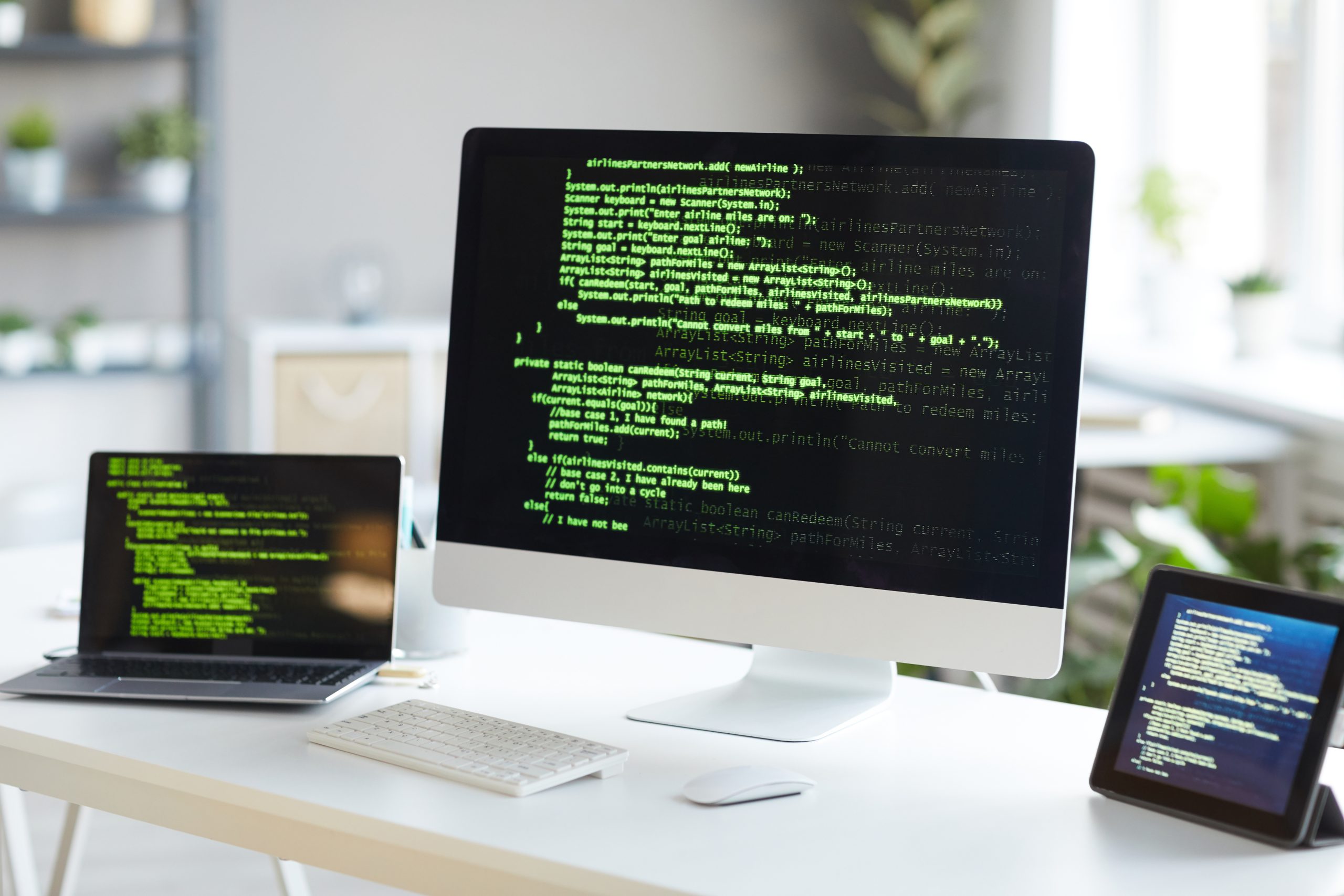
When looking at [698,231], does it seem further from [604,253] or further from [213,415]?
[213,415]

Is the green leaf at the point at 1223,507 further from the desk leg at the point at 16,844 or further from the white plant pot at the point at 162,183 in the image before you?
the white plant pot at the point at 162,183

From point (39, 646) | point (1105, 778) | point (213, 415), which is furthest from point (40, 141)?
point (1105, 778)

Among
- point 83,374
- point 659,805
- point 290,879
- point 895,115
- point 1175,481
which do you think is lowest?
point 290,879

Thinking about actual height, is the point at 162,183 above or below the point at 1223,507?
above

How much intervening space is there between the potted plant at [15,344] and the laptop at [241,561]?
2577 mm

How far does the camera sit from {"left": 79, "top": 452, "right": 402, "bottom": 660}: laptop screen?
125 cm

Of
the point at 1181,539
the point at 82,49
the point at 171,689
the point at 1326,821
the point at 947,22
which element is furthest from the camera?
the point at 947,22

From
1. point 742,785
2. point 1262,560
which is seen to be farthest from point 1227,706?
point 1262,560

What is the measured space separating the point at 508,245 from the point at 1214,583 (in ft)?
2.25

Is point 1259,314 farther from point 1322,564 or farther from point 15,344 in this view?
point 15,344

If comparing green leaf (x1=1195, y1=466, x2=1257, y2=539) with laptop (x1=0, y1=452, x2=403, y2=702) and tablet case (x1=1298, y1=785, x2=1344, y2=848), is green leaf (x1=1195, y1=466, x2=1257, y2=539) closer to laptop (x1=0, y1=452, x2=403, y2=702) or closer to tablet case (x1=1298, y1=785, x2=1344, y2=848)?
tablet case (x1=1298, y1=785, x2=1344, y2=848)

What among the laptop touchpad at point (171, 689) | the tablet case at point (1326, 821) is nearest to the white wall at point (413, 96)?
the laptop touchpad at point (171, 689)

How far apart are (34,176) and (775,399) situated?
3120 millimetres

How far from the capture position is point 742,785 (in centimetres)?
98
